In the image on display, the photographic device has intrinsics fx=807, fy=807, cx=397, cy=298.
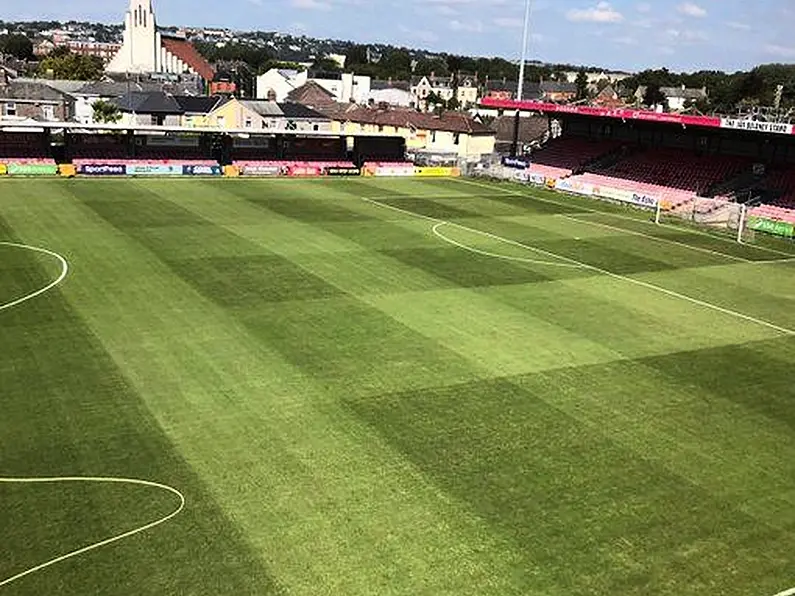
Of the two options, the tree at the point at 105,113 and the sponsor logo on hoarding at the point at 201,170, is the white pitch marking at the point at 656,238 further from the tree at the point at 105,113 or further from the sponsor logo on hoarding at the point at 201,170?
the tree at the point at 105,113

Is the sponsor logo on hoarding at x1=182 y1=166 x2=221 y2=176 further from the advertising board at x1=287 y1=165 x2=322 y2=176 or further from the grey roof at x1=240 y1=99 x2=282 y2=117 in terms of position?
the grey roof at x1=240 y1=99 x2=282 y2=117

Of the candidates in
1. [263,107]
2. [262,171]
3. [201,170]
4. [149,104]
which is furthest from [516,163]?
[149,104]

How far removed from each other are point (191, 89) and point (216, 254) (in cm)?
10732

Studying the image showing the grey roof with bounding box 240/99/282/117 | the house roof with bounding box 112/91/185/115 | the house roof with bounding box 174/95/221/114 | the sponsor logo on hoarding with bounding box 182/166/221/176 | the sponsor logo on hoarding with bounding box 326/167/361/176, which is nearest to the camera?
the sponsor logo on hoarding with bounding box 182/166/221/176

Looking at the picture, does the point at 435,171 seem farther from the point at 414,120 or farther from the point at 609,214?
the point at 414,120

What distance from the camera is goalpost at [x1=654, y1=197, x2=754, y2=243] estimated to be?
51.9 m

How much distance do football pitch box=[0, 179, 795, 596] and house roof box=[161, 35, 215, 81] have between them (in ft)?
485

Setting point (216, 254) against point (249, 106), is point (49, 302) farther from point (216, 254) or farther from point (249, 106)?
point (249, 106)

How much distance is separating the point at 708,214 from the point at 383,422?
43.4 m

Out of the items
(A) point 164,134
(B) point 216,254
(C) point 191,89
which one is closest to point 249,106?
(A) point 164,134

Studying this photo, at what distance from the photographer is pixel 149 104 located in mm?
91938

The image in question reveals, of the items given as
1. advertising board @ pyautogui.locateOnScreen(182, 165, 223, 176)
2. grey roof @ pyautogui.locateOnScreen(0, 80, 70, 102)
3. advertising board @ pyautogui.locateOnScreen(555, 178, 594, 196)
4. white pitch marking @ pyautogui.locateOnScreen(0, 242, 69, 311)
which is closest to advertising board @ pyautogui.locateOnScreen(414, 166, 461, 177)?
advertising board @ pyautogui.locateOnScreen(555, 178, 594, 196)

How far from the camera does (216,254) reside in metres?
35.6

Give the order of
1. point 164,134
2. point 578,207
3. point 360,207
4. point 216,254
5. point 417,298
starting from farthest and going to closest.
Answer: point 164,134 → point 578,207 → point 360,207 → point 216,254 → point 417,298
